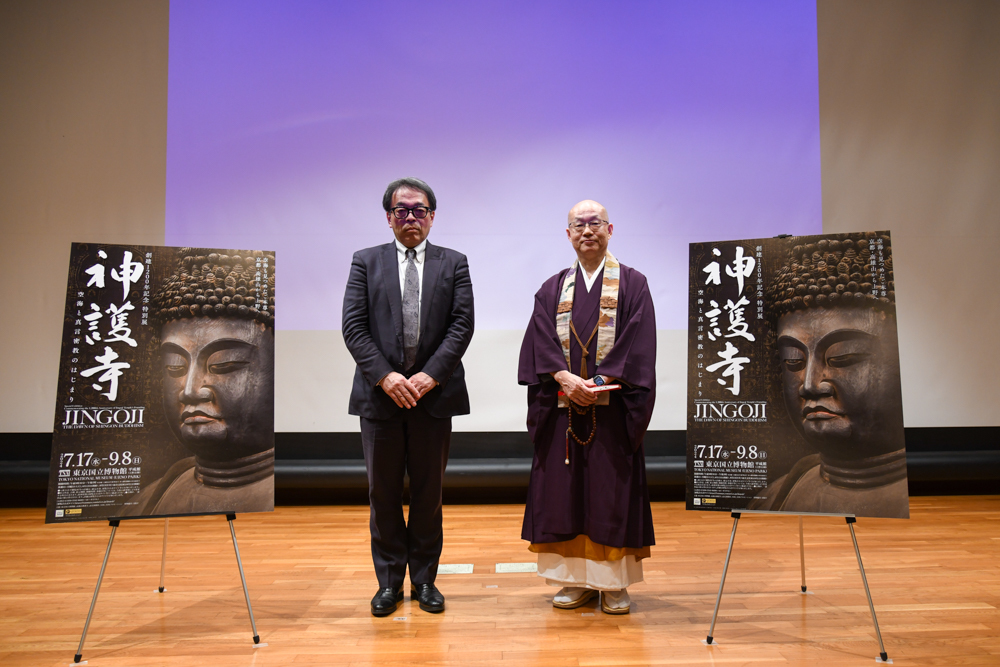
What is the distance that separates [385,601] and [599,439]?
3.33ft

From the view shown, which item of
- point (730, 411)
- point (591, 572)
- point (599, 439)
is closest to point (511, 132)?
point (599, 439)

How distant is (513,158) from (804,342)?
275 cm

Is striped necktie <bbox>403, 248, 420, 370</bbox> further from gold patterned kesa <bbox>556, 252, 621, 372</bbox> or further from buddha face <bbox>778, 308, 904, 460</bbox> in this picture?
buddha face <bbox>778, 308, 904, 460</bbox>

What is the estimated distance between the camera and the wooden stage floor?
1922 millimetres

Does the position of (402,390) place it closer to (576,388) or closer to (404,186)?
(576,388)

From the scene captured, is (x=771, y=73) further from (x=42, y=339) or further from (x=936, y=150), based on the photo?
(x=42, y=339)

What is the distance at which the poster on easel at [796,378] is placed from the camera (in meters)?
1.95

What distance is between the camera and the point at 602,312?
2.32 m

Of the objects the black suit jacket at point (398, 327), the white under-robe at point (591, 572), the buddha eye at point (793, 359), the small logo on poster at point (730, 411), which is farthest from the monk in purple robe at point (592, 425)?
the buddha eye at point (793, 359)

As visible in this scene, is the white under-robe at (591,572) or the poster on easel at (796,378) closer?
the poster on easel at (796,378)

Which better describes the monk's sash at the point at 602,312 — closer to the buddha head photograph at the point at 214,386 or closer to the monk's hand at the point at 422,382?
the monk's hand at the point at 422,382

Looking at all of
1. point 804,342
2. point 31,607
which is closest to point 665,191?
point 804,342

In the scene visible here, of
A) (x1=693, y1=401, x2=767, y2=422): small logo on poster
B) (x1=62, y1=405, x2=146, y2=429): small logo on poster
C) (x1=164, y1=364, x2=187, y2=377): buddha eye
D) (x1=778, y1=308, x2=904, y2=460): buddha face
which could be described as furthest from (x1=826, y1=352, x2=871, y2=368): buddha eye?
(x1=62, y1=405, x2=146, y2=429): small logo on poster

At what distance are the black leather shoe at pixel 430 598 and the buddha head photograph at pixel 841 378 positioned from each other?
1.21 metres
